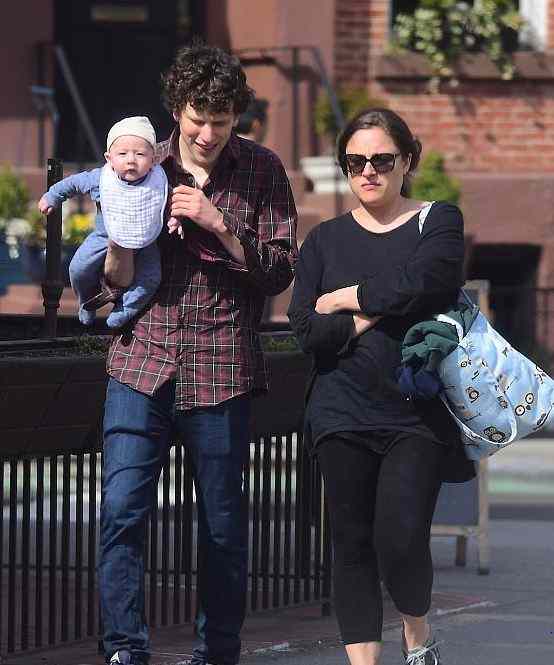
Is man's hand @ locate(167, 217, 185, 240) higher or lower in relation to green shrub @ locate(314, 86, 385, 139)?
higher

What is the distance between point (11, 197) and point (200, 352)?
8.87 metres

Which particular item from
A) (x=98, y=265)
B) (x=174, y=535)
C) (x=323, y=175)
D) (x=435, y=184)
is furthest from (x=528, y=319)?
(x=98, y=265)

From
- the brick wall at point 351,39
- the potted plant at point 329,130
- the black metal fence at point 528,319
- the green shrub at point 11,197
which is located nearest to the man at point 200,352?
the green shrub at point 11,197

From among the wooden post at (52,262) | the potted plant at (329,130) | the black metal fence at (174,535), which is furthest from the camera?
the potted plant at (329,130)

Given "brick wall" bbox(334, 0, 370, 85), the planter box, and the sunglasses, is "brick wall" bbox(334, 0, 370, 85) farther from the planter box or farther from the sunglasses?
the sunglasses

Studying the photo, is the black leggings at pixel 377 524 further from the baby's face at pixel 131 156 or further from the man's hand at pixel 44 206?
the man's hand at pixel 44 206

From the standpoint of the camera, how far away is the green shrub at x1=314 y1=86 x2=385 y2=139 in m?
14.8

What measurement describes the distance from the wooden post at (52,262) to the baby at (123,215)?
0.58 m

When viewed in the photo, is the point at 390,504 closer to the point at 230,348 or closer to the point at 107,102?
the point at 230,348

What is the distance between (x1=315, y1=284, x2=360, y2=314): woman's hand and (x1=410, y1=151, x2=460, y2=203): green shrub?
30.4ft

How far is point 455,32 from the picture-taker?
602 inches

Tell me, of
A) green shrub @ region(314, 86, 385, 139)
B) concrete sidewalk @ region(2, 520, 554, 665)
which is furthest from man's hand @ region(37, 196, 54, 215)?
green shrub @ region(314, 86, 385, 139)

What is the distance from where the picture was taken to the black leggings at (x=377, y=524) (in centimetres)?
491

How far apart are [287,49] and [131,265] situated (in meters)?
10.0
